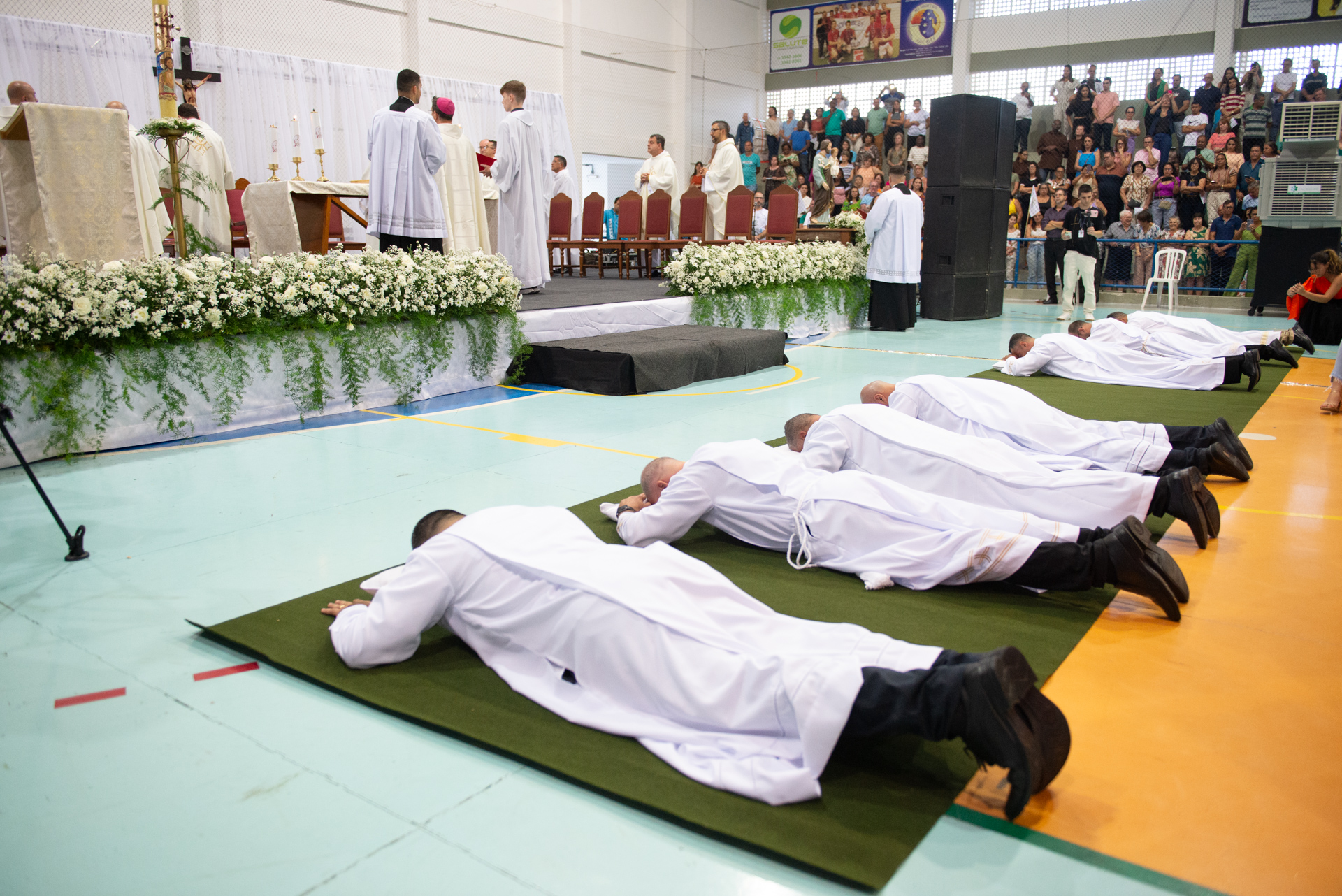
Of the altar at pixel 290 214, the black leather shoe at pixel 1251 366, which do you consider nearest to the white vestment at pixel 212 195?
the altar at pixel 290 214

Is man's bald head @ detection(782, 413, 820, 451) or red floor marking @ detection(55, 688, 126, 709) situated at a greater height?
man's bald head @ detection(782, 413, 820, 451)

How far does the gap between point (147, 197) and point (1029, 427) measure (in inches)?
258

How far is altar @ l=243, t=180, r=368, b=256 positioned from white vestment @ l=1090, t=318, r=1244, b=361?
21.5 feet

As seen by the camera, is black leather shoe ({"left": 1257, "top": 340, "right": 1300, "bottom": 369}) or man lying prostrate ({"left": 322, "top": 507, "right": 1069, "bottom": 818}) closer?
man lying prostrate ({"left": 322, "top": 507, "right": 1069, "bottom": 818})

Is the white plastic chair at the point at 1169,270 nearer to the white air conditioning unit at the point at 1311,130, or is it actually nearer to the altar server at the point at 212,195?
the white air conditioning unit at the point at 1311,130

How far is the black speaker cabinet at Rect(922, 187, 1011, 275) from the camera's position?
1213 centimetres

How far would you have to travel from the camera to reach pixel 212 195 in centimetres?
910

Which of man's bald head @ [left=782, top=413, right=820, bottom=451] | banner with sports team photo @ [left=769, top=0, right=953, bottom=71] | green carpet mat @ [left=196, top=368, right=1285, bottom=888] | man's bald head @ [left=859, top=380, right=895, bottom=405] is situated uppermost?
banner with sports team photo @ [left=769, top=0, right=953, bottom=71]

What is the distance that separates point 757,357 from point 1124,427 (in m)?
4.28

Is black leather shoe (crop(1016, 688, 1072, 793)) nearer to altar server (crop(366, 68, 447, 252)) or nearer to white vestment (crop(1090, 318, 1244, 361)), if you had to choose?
altar server (crop(366, 68, 447, 252))

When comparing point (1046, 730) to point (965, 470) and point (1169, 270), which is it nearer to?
point (965, 470)

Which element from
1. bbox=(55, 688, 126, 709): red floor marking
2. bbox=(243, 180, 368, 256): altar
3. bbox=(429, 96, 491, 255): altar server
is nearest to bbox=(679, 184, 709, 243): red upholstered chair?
bbox=(429, 96, 491, 255): altar server

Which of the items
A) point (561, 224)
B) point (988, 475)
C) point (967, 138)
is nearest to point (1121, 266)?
point (967, 138)

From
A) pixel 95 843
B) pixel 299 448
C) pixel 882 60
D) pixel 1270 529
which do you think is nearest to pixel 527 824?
pixel 95 843
